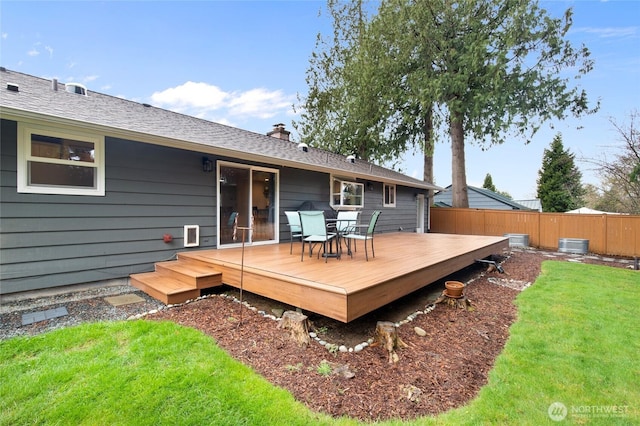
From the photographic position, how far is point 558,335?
10.7ft

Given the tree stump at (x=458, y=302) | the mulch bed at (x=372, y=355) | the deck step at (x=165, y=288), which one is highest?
the deck step at (x=165, y=288)

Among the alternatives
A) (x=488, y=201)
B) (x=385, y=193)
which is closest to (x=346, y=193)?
(x=385, y=193)

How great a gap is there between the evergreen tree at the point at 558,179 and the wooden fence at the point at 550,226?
1079cm

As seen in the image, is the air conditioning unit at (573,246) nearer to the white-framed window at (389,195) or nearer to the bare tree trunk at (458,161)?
the bare tree trunk at (458,161)

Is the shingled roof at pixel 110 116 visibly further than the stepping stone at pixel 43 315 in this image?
Yes

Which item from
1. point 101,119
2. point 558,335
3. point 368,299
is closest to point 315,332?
point 368,299

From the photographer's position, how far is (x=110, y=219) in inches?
169

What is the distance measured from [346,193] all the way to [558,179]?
18244 mm

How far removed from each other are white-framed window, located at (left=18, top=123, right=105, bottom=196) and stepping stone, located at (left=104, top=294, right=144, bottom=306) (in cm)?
149

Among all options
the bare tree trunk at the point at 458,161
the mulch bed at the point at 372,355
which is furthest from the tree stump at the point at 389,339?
the bare tree trunk at the point at 458,161

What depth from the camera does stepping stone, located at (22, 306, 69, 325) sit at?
3073mm

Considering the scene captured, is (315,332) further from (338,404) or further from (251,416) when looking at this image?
(251,416)

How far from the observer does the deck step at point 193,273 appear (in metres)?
3.97

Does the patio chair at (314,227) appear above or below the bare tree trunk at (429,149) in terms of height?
below
